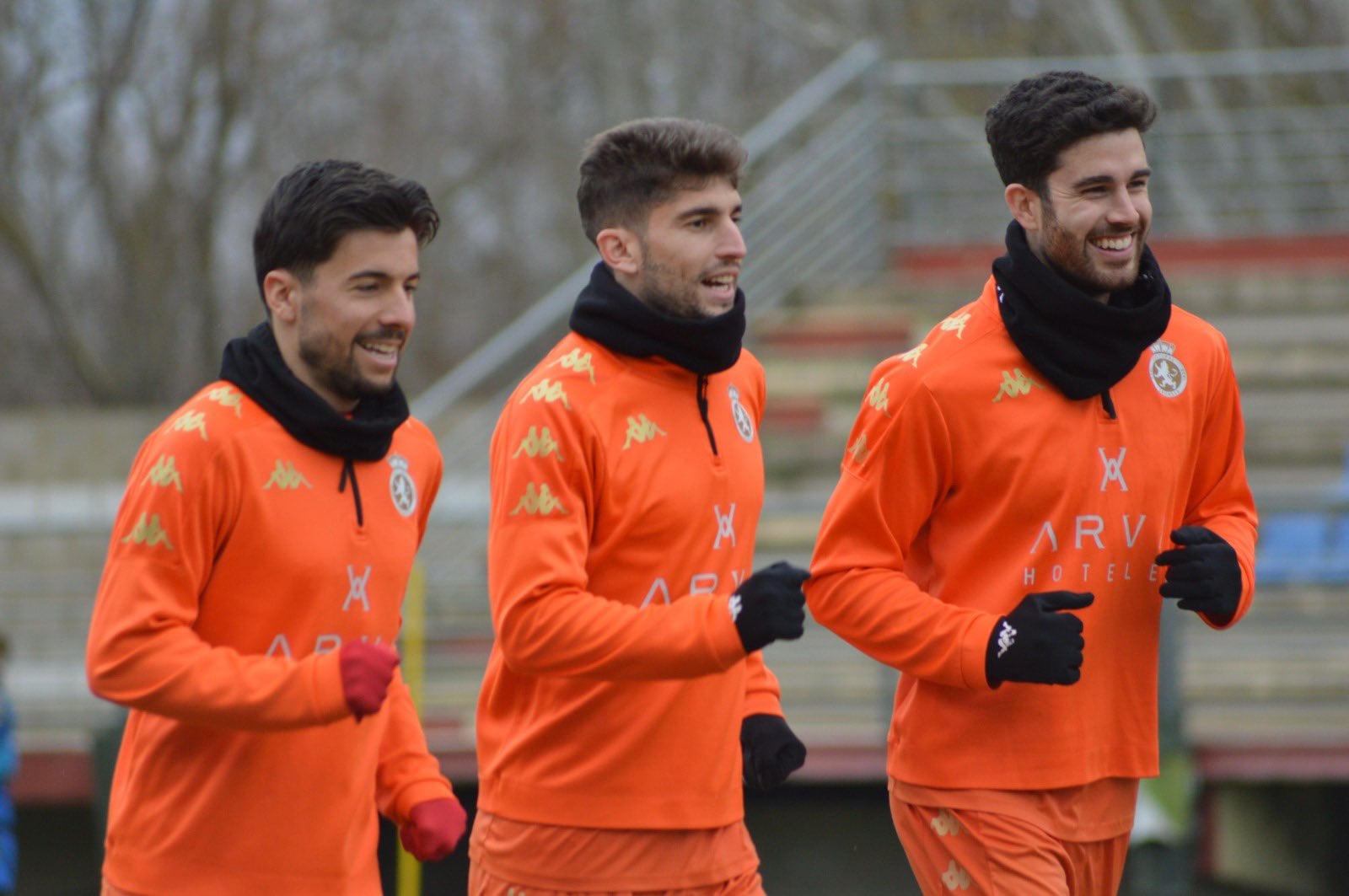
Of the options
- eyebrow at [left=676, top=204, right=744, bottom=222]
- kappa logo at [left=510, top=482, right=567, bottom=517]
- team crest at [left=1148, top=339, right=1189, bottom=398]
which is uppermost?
eyebrow at [left=676, top=204, right=744, bottom=222]

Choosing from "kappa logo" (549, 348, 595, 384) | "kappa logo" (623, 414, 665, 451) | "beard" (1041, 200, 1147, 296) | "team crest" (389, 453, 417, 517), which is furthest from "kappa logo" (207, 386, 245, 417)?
"beard" (1041, 200, 1147, 296)

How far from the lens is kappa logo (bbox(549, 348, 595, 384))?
12.9 ft

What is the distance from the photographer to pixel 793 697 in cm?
863

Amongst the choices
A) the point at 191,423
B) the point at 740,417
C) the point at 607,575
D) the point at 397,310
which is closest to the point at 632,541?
the point at 607,575

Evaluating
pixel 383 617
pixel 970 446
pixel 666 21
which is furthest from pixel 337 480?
pixel 666 21

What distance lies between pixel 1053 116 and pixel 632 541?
4.03 feet

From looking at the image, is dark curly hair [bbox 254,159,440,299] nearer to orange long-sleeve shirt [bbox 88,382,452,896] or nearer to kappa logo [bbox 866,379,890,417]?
orange long-sleeve shirt [bbox 88,382,452,896]

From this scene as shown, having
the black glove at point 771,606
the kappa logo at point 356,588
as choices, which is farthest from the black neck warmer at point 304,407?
the black glove at point 771,606

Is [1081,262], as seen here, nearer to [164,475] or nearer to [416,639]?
[164,475]

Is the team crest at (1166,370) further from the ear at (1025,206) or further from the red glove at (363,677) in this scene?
the red glove at (363,677)

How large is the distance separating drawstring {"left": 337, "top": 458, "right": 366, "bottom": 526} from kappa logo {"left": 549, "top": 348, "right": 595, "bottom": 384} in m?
0.46

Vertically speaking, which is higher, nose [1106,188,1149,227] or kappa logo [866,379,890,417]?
nose [1106,188,1149,227]

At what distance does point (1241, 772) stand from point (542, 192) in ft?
79.9

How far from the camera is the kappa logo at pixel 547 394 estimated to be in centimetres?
384
